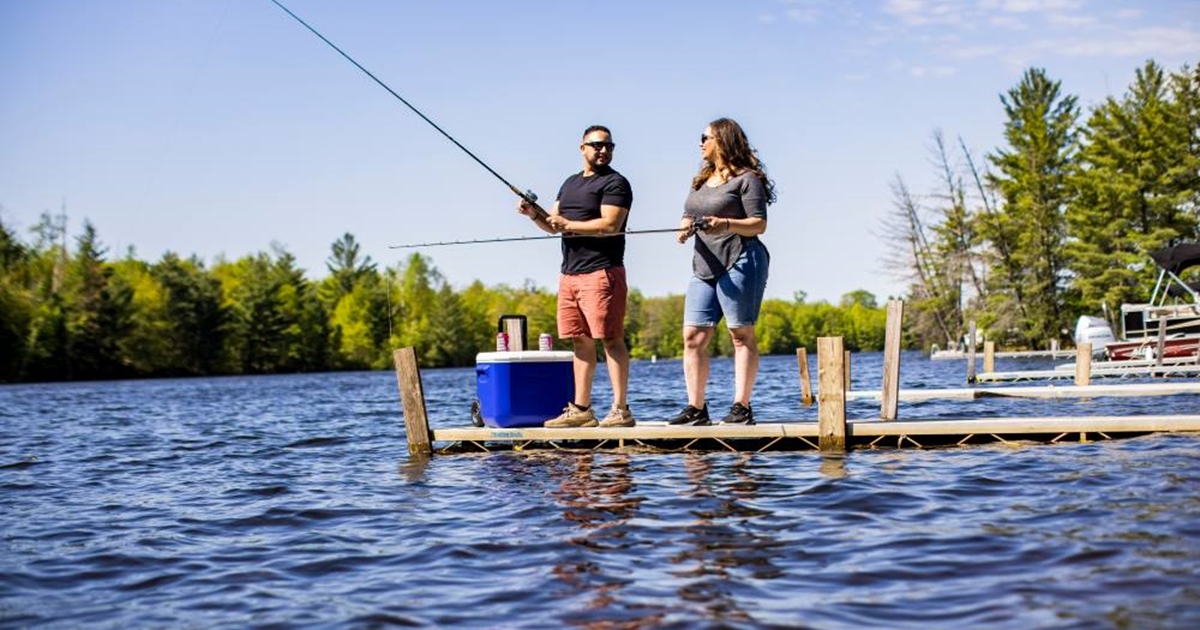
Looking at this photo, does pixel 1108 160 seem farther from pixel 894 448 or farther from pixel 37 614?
pixel 37 614

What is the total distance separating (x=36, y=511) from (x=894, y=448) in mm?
6066

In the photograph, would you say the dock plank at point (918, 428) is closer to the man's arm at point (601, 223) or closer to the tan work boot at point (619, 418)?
the tan work boot at point (619, 418)

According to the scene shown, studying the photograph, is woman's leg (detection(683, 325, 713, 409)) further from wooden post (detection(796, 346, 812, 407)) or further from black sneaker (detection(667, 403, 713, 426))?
wooden post (detection(796, 346, 812, 407))

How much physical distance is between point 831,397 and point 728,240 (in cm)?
148

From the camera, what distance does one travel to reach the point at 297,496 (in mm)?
7422

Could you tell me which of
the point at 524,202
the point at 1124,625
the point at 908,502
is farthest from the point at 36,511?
the point at 1124,625

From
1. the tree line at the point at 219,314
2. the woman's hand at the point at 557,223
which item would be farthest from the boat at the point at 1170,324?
the tree line at the point at 219,314

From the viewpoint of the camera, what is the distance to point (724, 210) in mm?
7418

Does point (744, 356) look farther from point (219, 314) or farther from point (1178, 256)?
point (219, 314)

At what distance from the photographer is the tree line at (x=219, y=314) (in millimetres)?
68250

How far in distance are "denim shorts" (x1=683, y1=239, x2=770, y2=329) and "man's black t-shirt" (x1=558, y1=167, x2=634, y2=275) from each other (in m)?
0.62

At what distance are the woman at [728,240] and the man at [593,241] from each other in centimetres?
50

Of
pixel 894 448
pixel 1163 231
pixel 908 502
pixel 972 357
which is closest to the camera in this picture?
pixel 908 502

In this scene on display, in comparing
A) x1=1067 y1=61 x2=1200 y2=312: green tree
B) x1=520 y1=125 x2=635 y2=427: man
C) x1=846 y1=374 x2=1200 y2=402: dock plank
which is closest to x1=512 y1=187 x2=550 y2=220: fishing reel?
x1=520 y1=125 x2=635 y2=427: man
